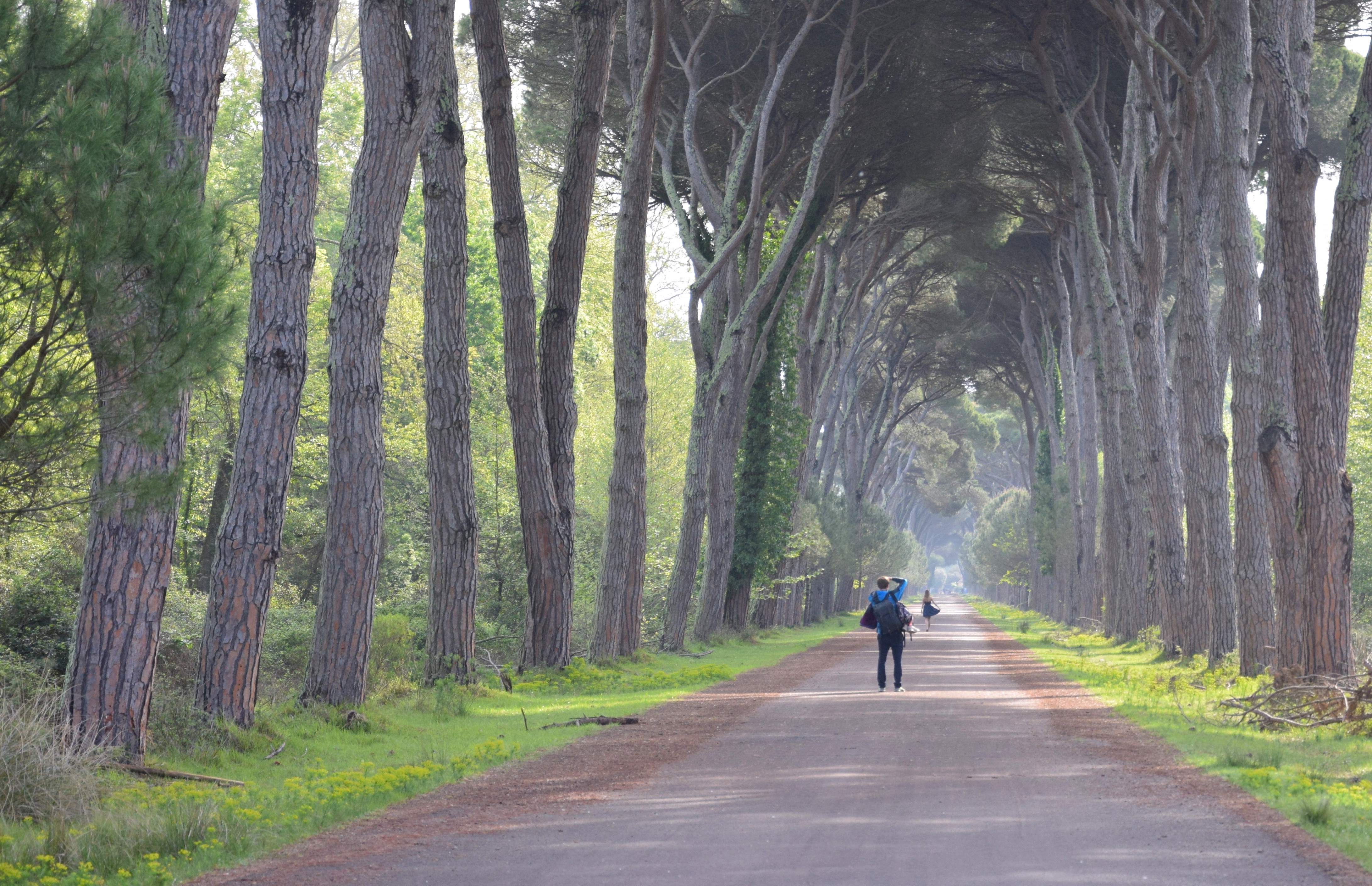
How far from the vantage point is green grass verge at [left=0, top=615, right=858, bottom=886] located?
632 cm

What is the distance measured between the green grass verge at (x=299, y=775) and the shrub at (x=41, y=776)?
15cm

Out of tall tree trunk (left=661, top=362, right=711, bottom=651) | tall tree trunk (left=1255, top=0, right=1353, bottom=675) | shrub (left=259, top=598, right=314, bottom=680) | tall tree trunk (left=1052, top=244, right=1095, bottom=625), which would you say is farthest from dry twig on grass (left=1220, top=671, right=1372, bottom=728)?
tall tree trunk (left=1052, top=244, right=1095, bottom=625)

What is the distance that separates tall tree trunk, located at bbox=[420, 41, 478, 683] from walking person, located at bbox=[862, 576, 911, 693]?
18.2 ft

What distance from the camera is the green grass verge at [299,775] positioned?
6316 mm

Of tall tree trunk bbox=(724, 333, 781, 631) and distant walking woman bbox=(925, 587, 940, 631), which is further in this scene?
tall tree trunk bbox=(724, 333, 781, 631)

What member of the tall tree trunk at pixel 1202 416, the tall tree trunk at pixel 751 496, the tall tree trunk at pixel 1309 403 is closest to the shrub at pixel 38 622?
the tall tree trunk at pixel 1309 403

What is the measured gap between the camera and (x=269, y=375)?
35.1 feet

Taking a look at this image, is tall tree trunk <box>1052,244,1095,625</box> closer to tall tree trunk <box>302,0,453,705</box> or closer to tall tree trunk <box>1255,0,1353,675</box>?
tall tree trunk <box>1255,0,1353,675</box>

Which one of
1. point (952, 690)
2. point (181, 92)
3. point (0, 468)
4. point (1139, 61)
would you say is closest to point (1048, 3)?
point (1139, 61)

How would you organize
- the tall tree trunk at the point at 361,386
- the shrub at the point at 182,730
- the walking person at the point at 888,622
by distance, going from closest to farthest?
the shrub at the point at 182,730
the tall tree trunk at the point at 361,386
the walking person at the point at 888,622

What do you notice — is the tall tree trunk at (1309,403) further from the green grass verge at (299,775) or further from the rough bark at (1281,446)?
the green grass verge at (299,775)

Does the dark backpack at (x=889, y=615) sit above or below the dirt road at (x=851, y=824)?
above

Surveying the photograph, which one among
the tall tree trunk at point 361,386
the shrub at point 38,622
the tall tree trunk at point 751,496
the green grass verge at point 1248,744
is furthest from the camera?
the tall tree trunk at point 751,496

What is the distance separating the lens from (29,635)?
14094 mm
